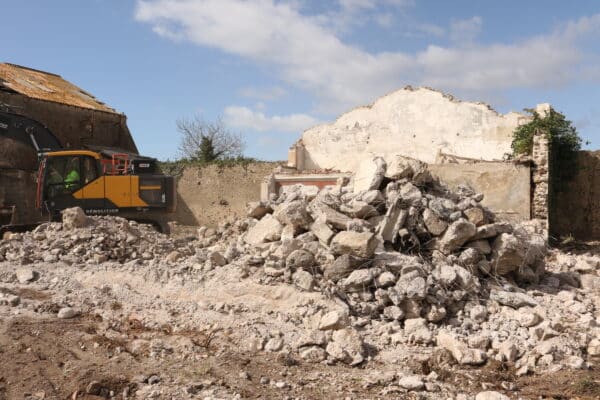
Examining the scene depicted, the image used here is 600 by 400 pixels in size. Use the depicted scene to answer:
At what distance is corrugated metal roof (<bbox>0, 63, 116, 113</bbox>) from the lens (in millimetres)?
19656

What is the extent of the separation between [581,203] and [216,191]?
12.2 m

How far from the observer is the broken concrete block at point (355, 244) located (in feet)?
22.6

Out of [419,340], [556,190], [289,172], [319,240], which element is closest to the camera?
[419,340]

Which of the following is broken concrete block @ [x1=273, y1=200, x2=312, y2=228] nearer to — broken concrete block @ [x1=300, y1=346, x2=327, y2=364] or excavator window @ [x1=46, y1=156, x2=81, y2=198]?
broken concrete block @ [x1=300, y1=346, x2=327, y2=364]

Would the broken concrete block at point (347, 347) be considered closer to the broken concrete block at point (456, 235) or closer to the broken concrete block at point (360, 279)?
the broken concrete block at point (360, 279)

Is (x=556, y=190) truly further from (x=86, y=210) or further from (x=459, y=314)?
(x=86, y=210)

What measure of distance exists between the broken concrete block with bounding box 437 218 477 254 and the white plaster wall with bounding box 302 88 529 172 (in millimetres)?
11046

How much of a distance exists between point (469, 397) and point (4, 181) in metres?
12.0

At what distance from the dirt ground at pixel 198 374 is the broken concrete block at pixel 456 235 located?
2050 millimetres

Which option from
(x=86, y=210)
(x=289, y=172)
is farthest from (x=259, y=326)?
(x=289, y=172)

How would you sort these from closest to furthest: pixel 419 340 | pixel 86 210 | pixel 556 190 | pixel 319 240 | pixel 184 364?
1. pixel 184 364
2. pixel 419 340
3. pixel 319 240
4. pixel 86 210
5. pixel 556 190

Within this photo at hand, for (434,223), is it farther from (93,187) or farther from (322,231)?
(93,187)

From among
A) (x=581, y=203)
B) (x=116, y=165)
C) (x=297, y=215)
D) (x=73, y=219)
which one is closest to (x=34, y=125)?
(x=116, y=165)

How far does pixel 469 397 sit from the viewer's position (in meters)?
4.93
